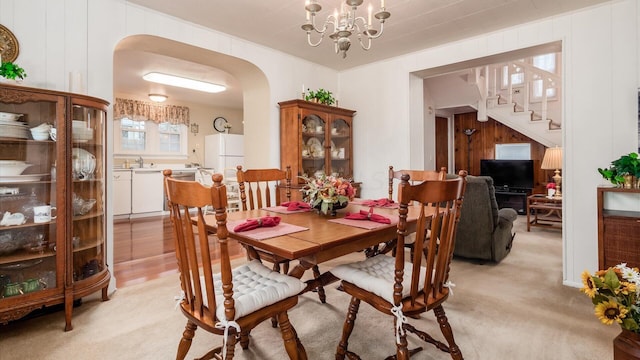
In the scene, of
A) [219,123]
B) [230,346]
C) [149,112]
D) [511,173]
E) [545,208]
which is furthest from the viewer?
[219,123]

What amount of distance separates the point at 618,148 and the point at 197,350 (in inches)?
138

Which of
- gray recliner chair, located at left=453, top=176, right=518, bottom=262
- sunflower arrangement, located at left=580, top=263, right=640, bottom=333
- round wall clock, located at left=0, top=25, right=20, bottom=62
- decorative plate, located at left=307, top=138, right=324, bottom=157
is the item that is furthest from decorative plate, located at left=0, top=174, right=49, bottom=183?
gray recliner chair, located at left=453, top=176, right=518, bottom=262

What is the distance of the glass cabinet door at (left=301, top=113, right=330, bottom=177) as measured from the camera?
385 cm

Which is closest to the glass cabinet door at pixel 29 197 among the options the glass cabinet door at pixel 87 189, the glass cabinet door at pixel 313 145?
the glass cabinet door at pixel 87 189

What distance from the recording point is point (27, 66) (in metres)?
2.21

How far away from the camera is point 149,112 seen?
679cm

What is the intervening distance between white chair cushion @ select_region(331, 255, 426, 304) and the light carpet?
0.49 meters

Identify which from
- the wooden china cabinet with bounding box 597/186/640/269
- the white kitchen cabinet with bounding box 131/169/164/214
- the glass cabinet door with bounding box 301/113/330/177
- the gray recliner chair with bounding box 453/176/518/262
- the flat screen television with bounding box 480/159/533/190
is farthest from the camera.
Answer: the flat screen television with bounding box 480/159/533/190

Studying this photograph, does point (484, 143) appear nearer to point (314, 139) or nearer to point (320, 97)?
point (320, 97)

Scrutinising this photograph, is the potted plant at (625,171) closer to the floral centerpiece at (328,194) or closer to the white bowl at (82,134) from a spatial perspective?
the floral centerpiece at (328,194)

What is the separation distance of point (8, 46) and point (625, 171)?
175 inches

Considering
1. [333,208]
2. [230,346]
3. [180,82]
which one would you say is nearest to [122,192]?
[180,82]

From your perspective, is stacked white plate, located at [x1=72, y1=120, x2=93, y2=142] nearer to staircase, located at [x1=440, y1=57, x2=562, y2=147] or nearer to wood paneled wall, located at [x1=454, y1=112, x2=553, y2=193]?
staircase, located at [x1=440, y1=57, x2=562, y2=147]

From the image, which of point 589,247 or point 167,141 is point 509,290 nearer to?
point 589,247
